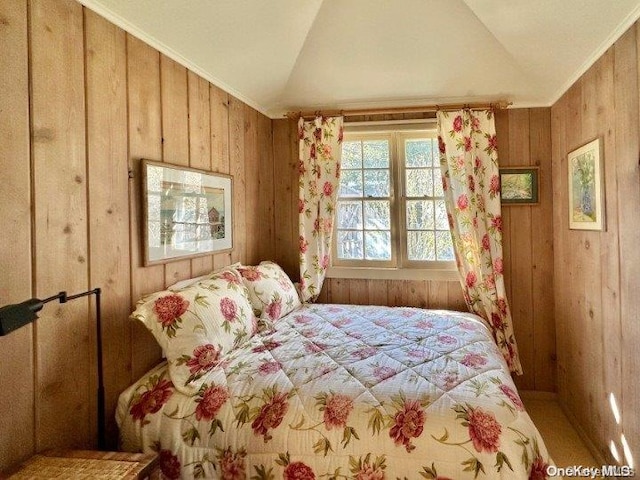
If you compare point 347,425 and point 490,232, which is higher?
Answer: point 490,232

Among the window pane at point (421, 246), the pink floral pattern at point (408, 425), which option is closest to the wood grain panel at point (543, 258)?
the window pane at point (421, 246)

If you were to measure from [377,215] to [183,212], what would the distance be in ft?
5.31

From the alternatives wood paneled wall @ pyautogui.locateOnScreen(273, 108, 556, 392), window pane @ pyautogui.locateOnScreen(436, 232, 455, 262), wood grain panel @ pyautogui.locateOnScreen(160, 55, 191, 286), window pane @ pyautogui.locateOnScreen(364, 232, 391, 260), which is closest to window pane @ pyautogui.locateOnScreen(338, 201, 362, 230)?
window pane @ pyautogui.locateOnScreen(364, 232, 391, 260)

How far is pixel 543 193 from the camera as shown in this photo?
107 inches

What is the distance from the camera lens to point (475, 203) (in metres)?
2.69

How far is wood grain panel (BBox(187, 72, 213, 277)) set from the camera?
208cm

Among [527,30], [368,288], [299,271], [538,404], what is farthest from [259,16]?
[538,404]

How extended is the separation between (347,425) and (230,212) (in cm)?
163

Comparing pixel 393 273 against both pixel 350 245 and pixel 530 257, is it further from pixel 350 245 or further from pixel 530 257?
pixel 530 257

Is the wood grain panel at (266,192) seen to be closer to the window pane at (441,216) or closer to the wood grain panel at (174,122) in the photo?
the wood grain panel at (174,122)

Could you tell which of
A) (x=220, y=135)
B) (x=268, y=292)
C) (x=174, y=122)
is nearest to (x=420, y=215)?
(x=268, y=292)

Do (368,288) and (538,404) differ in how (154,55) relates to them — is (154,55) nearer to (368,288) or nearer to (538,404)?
(368,288)

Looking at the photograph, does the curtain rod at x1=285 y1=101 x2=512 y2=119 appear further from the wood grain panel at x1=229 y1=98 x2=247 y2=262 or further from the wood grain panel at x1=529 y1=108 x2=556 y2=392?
the wood grain panel at x1=229 y1=98 x2=247 y2=262

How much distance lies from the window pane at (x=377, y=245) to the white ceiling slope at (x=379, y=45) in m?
1.06
